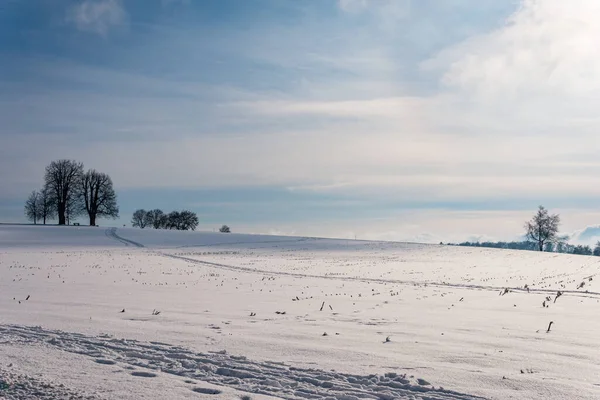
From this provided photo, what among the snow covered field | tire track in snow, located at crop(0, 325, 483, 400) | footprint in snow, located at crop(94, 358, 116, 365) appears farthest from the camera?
footprint in snow, located at crop(94, 358, 116, 365)

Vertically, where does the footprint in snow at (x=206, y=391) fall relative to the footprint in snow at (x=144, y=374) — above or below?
below

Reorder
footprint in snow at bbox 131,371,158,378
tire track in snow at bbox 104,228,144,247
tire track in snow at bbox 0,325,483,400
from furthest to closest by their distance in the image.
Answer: tire track in snow at bbox 104,228,144,247 < footprint in snow at bbox 131,371,158,378 < tire track in snow at bbox 0,325,483,400

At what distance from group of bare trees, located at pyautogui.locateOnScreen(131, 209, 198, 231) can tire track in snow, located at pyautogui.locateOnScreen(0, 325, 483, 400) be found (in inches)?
4864

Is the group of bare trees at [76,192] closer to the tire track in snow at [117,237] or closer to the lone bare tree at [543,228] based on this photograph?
the tire track in snow at [117,237]

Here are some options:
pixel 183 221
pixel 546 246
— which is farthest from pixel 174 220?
pixel 546 246

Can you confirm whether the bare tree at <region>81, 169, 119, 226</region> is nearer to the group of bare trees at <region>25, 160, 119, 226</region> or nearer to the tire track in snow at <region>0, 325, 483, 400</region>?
the group of bare trees at <region>25, 160, 119, 226</region>

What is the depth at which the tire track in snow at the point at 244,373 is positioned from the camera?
7.20 meters

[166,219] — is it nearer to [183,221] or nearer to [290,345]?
[183,221]

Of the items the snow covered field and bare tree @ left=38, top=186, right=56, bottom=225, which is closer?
the snow covered field

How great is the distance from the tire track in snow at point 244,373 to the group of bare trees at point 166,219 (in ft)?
405

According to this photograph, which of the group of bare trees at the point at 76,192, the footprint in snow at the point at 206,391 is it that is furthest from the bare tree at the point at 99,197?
the footprint in snow at the point at 206,391

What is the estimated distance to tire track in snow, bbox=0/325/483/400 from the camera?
720 cm

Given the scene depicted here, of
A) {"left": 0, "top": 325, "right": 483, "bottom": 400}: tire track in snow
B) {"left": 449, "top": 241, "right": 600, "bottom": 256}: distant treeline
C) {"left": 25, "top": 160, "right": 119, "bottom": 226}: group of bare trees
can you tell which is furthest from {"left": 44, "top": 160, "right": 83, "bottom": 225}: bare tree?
{"left": 0, "top": 325, "right": 483, "bottom": 400}: tire track in snow

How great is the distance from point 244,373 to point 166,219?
134 metres
